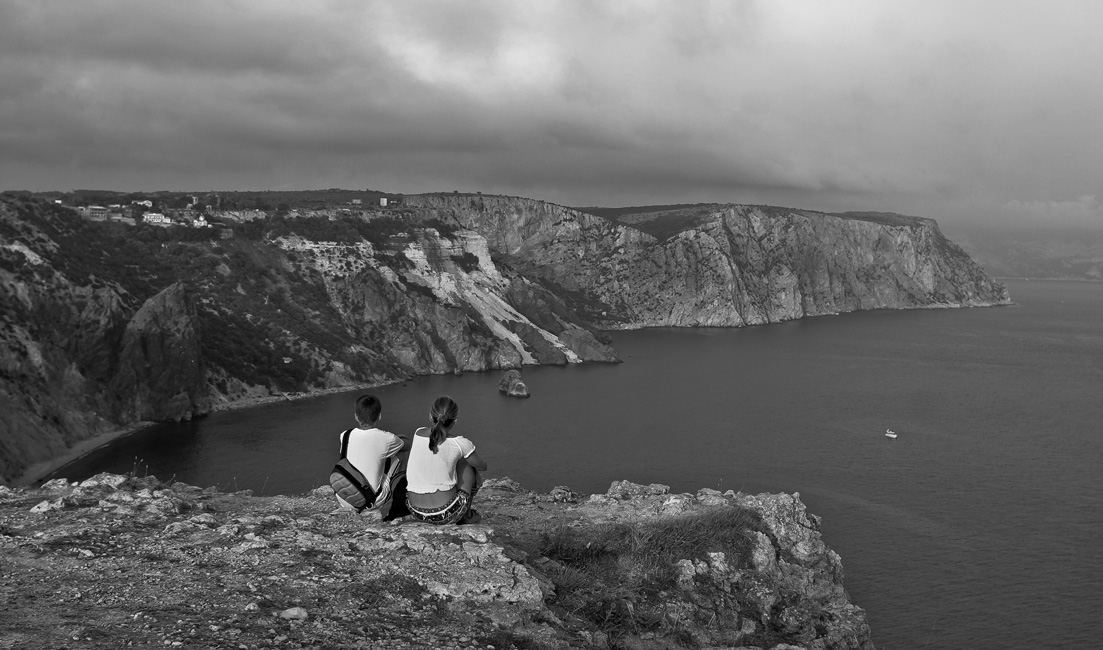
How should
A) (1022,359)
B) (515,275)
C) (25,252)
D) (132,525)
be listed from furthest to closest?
(515,275), (1022,359), (25,252), (132,525)

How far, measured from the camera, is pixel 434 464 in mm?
12352

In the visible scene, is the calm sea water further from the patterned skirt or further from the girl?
the girl

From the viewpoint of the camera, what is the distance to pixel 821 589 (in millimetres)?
21594

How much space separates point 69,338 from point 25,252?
1268 cm

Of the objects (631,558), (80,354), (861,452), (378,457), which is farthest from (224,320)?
(378,457)

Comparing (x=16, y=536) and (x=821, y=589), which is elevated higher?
(x=16, y=536)

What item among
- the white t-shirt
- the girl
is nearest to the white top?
the girl

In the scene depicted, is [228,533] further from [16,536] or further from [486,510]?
[486,510]

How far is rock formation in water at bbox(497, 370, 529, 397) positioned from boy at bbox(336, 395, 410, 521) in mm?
81713

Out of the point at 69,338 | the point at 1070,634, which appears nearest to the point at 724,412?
the point at 1070,634

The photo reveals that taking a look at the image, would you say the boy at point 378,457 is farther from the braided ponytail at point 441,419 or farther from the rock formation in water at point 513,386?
the rock formation in water at point 513,386

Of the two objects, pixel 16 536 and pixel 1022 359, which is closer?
pixel 16 536

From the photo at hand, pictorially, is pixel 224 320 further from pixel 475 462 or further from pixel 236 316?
pixel 475 462

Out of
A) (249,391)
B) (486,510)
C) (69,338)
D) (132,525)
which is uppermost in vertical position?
(132,525)
